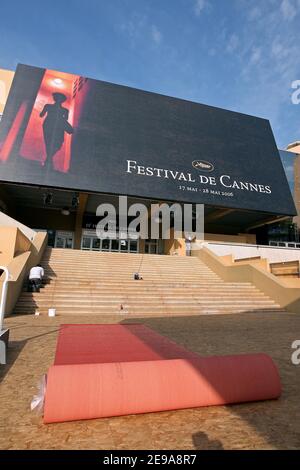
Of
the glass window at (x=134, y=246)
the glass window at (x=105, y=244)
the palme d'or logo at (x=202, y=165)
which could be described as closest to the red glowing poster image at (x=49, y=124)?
the glass window at (x=105, y=244)

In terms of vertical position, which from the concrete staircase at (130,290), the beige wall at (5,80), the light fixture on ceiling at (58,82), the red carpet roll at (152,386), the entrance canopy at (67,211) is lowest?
the red carpet roll at (152,386)

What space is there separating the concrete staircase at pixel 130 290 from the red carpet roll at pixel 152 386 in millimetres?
7987

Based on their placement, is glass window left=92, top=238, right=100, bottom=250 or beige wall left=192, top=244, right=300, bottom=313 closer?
beige wall left=192, top=244, right=300, bottom=313

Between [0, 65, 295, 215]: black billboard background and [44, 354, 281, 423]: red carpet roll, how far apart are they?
19864mm

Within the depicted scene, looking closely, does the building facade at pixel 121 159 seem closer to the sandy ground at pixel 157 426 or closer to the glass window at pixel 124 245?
the glass window at pixel 124 245

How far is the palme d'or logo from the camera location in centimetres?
2604

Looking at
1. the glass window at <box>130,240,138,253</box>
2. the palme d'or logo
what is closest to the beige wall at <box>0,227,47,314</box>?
the glass window at <box>130,240,138,253</box>

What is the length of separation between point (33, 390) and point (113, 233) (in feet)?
89.2

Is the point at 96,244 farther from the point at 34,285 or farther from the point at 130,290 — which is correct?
the point at 34,285

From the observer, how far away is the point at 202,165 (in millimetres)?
26281

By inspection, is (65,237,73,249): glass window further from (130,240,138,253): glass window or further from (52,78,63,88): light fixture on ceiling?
(52,78,63,88): light fixture on ceiling

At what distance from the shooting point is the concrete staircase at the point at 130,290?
11625 mm

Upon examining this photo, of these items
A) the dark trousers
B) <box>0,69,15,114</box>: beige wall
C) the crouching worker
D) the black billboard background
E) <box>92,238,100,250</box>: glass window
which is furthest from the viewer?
<box>0,69,15,114</box>: beige wall

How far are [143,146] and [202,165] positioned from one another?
542 centimetres
